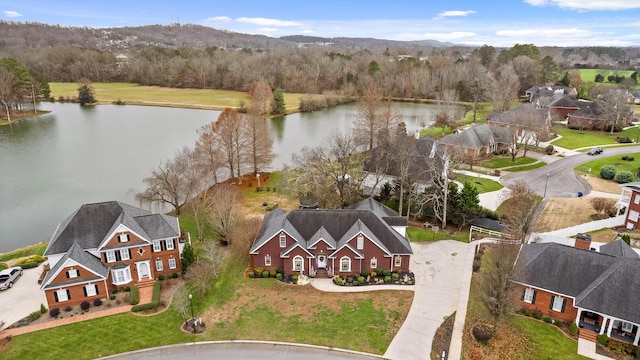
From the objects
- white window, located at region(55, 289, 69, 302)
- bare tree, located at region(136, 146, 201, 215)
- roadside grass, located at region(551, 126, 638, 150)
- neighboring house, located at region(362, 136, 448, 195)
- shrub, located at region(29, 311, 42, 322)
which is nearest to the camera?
shrub, located at region(29, 311, 42, 322)

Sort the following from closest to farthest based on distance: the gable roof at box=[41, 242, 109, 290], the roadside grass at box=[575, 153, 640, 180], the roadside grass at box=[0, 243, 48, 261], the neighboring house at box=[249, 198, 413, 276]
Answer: the gable roof at box=[41, 242, 109, 290], the neighboring house at box=[249, 198, 413, 276], the roadside grass at box=[0, 243, 48, 261], the roadside grass at box=[575, 153, 640, 180]

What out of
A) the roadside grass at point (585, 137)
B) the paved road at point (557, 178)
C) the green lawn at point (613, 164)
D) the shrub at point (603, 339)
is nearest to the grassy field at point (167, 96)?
the roadside grass at point (585, 137)

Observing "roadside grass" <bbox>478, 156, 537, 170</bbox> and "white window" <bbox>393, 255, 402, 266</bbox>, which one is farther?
"roadside grass" <bbox>478, 156, 537, 170</bbox>

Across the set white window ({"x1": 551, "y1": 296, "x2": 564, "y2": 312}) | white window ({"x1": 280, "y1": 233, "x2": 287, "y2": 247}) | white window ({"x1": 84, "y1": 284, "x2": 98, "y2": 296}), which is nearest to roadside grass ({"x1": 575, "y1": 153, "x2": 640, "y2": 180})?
white window ({"x1": 551, "y1": 296, "x2": 564, "y2": 312})

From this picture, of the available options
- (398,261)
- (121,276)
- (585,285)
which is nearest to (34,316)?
(121,276)

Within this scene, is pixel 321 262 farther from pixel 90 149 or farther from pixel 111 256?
pixel 90 149

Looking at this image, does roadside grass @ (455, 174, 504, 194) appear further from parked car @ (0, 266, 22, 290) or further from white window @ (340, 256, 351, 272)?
parked car @ (0, 266, 22, 290)

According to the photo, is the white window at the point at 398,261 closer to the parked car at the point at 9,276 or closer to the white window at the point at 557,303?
the white window at the point at 557,303

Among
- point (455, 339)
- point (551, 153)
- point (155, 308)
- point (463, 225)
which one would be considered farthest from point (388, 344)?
point (551, 153)
